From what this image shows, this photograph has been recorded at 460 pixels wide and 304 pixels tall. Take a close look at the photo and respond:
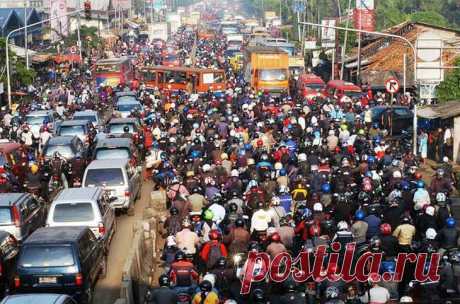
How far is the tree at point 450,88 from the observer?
144 ft

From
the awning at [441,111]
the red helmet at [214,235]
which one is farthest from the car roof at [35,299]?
the awning at [441,111]

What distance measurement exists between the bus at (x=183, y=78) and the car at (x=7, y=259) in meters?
38.8

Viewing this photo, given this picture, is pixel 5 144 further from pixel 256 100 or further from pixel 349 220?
pixel 256 100

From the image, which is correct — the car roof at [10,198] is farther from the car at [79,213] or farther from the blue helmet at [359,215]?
the blue helmet at [359,215]

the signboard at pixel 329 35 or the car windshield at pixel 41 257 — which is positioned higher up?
the signboard at pixel 329 35

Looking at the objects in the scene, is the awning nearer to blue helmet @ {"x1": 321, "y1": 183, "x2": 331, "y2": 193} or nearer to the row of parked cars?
the row of parked cars

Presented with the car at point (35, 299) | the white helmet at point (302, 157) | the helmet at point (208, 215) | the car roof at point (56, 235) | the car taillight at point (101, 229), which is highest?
the car at point (35, 299)

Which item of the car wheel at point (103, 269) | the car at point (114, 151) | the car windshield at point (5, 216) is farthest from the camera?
the car at point (114, 151)

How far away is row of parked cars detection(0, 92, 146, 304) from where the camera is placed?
52.4 ft

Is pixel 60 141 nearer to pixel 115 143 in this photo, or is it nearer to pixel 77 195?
pixel 115 143

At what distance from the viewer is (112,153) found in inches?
1077

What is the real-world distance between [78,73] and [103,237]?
54.3 metres

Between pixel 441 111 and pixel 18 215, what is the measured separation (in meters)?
19.3

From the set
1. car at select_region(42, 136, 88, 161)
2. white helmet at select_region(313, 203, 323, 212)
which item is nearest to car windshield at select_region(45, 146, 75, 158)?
car at select_region(42, 136, 88, 161)
